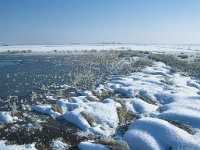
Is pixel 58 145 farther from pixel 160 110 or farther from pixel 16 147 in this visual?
pixel 160 110

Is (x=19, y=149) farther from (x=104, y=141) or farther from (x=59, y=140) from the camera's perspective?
(x=104, y=141)

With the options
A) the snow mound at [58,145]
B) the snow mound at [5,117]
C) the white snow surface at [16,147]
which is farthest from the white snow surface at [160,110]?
the snow mound at [5,117]

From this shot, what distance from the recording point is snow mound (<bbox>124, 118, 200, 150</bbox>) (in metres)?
9.64

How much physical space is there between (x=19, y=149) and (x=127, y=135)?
3484mm

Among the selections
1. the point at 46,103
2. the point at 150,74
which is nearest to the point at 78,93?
the point at 46,103

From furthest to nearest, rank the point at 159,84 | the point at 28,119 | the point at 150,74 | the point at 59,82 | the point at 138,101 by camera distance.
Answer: the point at 150,74 < the point at 59,82 < the point at 159,84 < the point at 138,101 < the point at 28,119

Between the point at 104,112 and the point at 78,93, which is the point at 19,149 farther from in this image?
the point at 78,93

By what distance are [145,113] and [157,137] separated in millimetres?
2898

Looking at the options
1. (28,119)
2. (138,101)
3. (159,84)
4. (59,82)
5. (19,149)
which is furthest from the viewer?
(59,82)

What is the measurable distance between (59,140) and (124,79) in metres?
10.8

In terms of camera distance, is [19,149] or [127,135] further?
[127,135]

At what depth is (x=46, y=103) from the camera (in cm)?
1467

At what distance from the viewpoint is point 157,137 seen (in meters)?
10.1

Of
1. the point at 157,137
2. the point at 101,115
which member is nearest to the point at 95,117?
the point at 101,115
